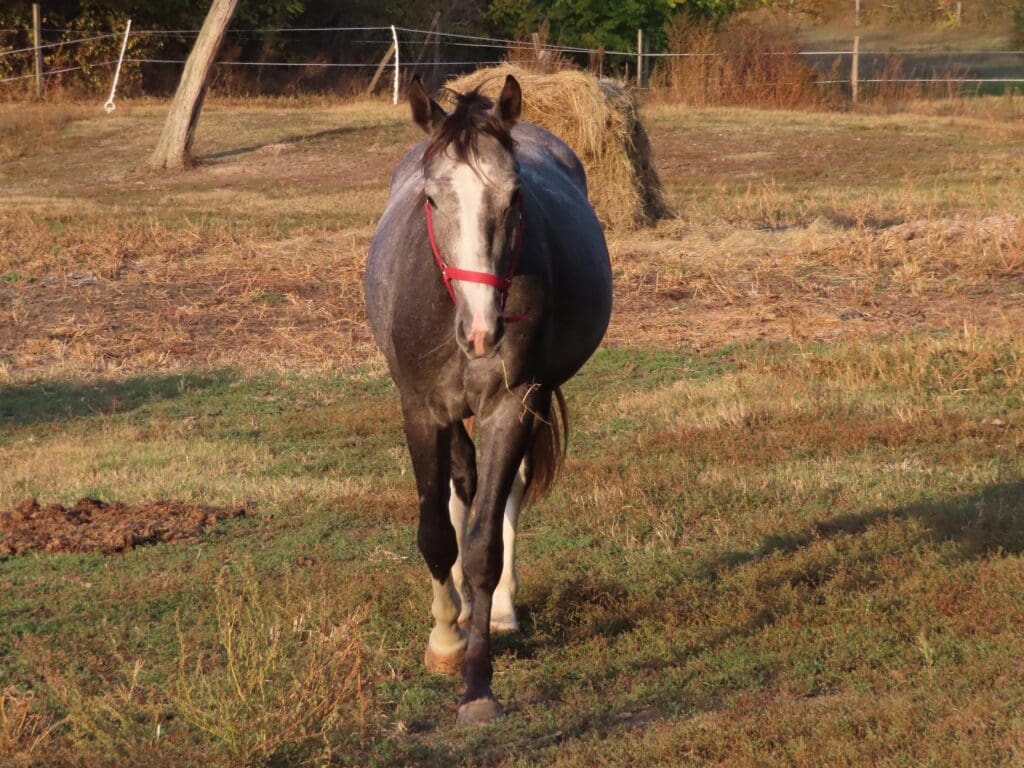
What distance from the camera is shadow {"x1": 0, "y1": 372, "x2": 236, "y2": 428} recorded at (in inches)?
376

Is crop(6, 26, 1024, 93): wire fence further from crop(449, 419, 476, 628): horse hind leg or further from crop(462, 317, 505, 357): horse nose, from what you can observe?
crop(462, 317, 505, 357): horse nose

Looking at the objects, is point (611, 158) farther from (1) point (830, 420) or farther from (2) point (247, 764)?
(2) point (247, 764)

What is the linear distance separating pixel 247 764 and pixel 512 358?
1625 mm

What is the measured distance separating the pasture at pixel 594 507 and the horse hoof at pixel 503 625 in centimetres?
4

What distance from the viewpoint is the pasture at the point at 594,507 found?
434cm

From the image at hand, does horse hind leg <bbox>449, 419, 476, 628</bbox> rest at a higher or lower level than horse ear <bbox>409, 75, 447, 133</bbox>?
lower

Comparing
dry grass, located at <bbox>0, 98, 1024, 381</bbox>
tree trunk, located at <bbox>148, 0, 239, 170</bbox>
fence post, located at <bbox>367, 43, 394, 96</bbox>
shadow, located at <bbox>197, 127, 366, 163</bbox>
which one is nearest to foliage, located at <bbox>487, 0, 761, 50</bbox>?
fence post, located at <bbox>367, 43, 394, 96</bbox>

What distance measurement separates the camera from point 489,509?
4.84 m

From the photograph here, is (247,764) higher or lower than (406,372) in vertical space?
lower

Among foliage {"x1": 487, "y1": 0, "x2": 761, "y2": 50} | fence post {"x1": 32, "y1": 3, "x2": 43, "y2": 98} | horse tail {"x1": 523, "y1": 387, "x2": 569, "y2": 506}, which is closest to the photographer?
horse tail {"x1": 523, "y1": 387, "x2": 569, "y2": 506}

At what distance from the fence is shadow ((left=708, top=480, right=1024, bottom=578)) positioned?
21456 millimetres

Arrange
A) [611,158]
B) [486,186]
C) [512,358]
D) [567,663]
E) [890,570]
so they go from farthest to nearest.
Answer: [611,158]
[890,570]
[567,663]
[512,358]
[486,186]

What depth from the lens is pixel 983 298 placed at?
39.1 ft

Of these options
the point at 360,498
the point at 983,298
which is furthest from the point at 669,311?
the point at 360,498
